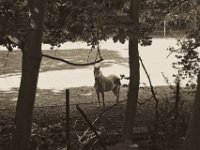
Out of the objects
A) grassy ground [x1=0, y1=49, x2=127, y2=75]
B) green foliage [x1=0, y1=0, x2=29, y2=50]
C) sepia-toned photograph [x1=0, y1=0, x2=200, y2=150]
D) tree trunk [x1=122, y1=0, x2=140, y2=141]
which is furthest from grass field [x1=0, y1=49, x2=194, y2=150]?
green foliage [x1=0, y1=0, x2=29, y2=50]

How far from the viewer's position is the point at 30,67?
542 centimetres

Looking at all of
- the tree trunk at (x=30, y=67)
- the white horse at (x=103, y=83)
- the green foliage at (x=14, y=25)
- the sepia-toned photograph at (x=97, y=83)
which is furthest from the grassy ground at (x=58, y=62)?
the tree trunk at (x=30, y=67)

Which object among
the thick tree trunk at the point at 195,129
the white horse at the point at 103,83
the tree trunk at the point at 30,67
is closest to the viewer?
the thick tree trunk at the point at 195,129

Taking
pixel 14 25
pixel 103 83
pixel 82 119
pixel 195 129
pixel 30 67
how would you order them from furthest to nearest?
pixel 103 83 → pixel 82 119 → pixel 14 25 → pixel 30 67 → pixel 195 129

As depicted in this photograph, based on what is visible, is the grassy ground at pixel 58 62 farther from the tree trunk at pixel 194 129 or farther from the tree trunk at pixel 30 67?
the tree trunk at pixel 194 129

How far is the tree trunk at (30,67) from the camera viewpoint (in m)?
5.42

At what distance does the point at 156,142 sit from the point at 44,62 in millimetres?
19510

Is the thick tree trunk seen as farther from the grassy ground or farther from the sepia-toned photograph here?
the grassy ground

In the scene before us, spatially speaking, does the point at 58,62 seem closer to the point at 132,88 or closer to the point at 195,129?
the point at 132,88

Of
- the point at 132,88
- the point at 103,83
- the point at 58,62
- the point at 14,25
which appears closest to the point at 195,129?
the point at 132,88

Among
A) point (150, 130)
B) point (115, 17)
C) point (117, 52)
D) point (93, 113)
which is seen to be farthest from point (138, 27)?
point (117, 52)

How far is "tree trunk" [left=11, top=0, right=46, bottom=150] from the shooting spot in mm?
5418

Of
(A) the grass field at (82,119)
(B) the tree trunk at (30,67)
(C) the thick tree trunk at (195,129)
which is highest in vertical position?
(B) the tree trunk at (30,67)

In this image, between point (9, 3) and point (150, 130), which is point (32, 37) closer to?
point (9, 3)
